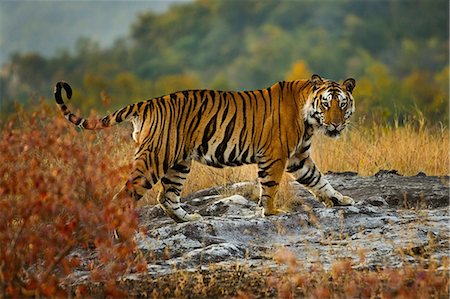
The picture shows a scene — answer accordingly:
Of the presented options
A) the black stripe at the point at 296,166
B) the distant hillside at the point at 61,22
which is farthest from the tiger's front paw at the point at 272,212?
the distant hillside at the point at 61,22

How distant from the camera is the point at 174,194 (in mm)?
9102

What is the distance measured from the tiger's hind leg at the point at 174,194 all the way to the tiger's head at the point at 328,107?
1139 mm

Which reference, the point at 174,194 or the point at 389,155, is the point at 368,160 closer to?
the point at 389,155

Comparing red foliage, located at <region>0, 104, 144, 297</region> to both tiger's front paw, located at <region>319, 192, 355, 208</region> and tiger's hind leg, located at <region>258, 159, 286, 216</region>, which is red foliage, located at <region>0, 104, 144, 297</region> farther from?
tiger's front paw, located at <region>319, 192, 355, 208</region>

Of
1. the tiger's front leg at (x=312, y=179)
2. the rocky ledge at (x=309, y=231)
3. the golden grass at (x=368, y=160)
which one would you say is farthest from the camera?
the golden grass at (x=368, y=160)

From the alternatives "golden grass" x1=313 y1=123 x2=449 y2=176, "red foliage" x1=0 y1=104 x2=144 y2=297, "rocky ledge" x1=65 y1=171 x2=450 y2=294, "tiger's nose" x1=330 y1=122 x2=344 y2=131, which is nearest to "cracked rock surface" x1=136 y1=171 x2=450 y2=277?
"rocky ledge" x1=65 y1=171 x2=450 y2=294

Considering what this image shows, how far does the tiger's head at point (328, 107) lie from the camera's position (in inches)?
353

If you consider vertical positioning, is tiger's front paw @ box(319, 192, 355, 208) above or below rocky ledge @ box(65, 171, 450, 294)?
above

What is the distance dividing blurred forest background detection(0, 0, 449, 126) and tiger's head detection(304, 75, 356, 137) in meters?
47.9

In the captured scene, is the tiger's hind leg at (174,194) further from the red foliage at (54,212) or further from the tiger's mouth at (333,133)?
the red foliage at (54,212)

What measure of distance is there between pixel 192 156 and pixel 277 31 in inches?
2972

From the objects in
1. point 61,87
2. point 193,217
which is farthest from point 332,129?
point 61,87

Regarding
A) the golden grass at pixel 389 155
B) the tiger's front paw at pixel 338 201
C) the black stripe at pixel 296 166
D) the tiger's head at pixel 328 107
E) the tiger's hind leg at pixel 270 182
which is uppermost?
the tiger's head at pixel 328 107

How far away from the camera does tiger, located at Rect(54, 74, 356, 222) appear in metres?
8.82
